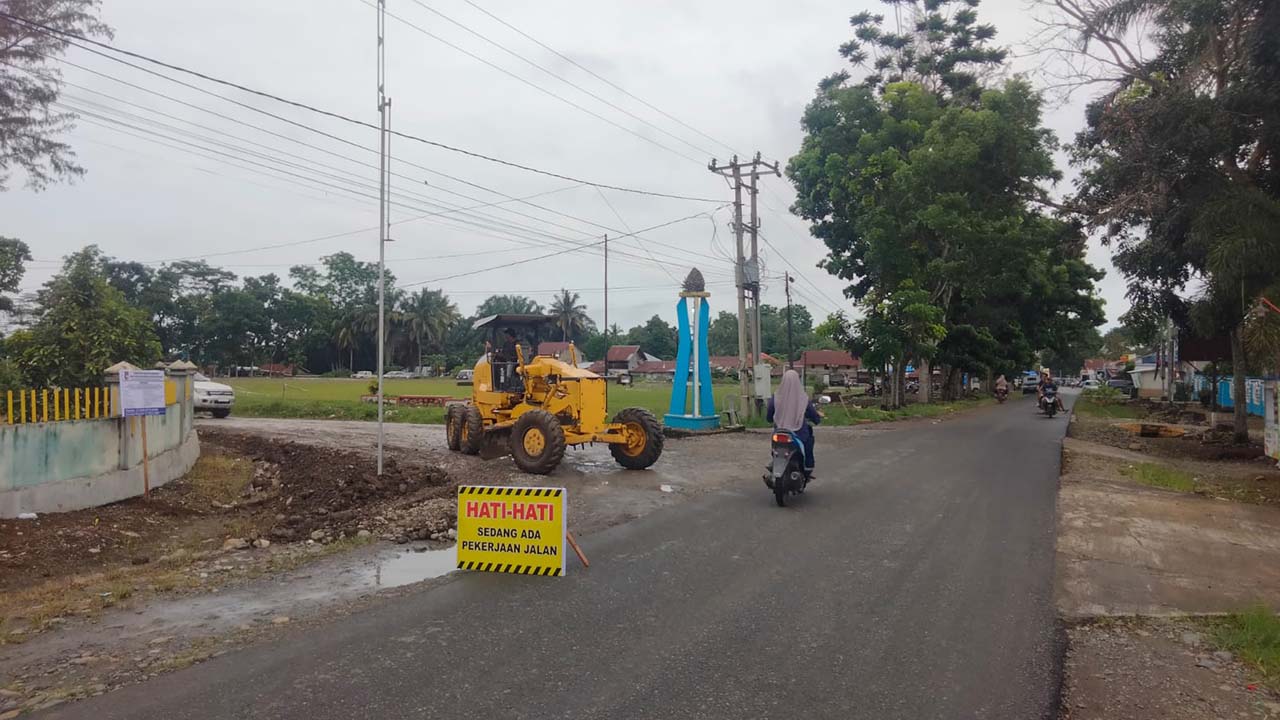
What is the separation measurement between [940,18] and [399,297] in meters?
73.5

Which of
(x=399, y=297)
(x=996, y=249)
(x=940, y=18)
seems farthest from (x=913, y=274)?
(x=399, y=297)

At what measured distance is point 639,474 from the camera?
40.9 ft

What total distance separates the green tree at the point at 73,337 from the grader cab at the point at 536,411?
6761mm

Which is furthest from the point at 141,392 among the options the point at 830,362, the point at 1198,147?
the point at 830,362

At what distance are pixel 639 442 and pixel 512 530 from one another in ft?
21.6

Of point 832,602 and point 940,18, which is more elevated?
point 940,18

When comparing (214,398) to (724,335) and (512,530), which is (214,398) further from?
(724,335)

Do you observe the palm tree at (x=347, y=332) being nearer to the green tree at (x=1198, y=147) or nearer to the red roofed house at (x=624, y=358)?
the red roofed house at (x=624, y=358)

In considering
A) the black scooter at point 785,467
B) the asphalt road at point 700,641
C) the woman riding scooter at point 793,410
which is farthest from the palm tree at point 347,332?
the asphalt road at point 700,641

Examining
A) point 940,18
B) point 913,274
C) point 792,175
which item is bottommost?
point 913,274

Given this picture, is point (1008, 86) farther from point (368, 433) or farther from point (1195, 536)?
point (368, 433)

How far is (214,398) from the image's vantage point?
2545cm

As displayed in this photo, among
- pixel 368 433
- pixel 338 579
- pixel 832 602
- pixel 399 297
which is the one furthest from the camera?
pixel 399 297

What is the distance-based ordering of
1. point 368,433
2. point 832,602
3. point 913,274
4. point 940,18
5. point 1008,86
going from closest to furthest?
point 832,602, point 368,433, point 1008,86, point 913,274, point 940,18
